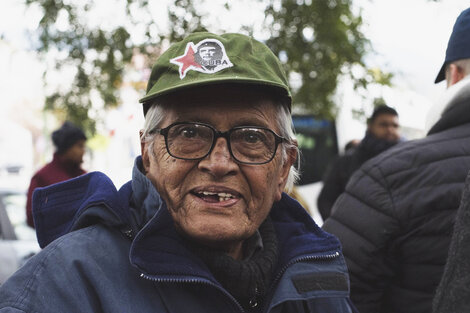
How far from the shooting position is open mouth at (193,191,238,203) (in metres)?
1.67

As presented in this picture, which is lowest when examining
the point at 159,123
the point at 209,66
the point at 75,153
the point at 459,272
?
the point at 75,153

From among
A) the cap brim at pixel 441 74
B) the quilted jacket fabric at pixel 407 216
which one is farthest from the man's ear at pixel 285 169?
the cap brim at pixel 441 74

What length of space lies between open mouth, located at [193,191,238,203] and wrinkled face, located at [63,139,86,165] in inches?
173

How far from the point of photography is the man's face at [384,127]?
5.75m

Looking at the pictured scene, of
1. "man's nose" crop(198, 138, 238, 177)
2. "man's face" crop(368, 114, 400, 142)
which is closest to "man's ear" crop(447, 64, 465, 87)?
"man's nose" crop(198, 138, 238, 177)

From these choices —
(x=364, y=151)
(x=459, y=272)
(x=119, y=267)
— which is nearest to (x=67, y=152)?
(x=364, y=151)

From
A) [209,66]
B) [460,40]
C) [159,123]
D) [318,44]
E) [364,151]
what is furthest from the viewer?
[318,44]

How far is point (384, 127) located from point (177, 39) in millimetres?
2640

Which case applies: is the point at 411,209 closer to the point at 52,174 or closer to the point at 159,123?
the point at 159,123

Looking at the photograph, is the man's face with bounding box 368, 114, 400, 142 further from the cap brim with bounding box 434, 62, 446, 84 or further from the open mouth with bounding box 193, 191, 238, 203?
the open mouth with bounding box 193, 191, 238, 203

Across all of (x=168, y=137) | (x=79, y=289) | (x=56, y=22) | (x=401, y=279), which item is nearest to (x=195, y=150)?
(x=168, y=137)

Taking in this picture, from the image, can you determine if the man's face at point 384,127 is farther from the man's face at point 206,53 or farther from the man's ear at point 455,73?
the man's face at point 206,53

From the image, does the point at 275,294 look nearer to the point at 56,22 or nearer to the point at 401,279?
the point at 401,279

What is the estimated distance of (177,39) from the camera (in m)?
6.29
